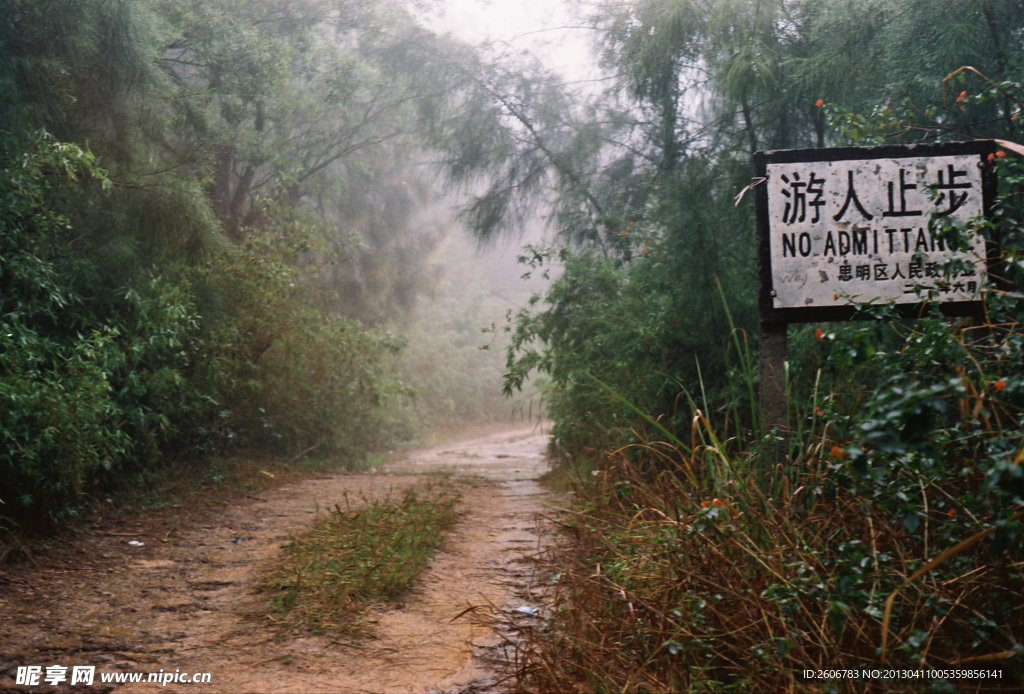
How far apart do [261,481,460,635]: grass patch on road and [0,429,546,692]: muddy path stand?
97mm

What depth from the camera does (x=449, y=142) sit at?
947 cm

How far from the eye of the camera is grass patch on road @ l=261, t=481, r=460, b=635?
3.21 metres

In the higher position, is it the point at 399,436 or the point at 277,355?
the point at 277,355

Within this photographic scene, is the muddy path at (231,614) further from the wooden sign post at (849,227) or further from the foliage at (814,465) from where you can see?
the wooden sign post at (849,227)

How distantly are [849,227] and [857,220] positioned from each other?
0.05 metres

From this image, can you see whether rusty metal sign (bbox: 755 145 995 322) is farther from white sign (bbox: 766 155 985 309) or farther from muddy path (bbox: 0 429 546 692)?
muddy path (bbox: 0 429 546 692)

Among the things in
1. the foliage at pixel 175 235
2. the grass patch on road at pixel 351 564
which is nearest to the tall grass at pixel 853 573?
the grass patch on road at pixel 351 564

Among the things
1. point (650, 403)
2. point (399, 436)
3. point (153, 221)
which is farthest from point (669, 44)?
point (399, 436)

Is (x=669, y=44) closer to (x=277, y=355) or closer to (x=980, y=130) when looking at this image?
(x=980, y=130)

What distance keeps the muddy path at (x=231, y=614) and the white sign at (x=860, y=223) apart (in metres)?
1.90

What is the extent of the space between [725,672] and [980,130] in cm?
432

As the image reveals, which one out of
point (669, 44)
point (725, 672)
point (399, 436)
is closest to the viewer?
point (725, 672)

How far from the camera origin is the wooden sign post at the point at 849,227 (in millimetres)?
3414

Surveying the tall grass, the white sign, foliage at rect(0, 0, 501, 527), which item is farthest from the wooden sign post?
foliage at rect(0, 0, 501, 527)
